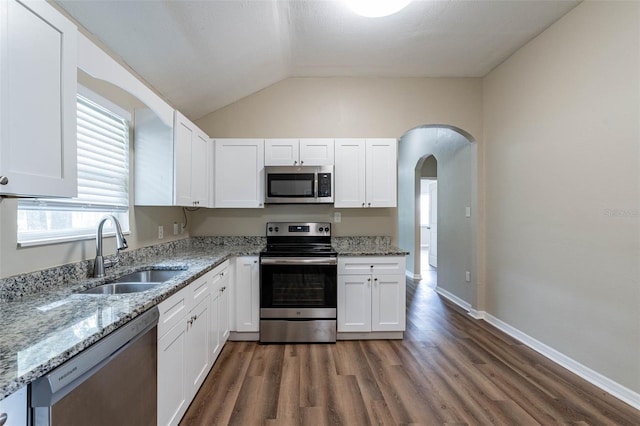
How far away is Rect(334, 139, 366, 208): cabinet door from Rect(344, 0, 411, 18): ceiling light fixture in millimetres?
1240

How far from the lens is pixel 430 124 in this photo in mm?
3453

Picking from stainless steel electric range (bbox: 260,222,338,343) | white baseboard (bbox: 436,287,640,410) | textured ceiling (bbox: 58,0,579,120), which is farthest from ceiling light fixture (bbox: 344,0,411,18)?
white baseboard (bbox: 436,287,640,410)

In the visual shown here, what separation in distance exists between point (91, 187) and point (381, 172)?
2.55 metres

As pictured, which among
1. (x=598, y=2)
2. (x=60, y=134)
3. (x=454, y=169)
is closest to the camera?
(x=60, y=134)

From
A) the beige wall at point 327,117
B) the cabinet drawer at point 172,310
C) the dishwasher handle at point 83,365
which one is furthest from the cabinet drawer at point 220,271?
the dishwasher handle at point 83,365

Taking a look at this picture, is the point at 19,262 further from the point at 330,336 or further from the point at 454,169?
the point at 454,169

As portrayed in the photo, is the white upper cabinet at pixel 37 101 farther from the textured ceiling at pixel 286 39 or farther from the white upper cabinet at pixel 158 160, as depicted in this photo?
the white upper cabinet at pixel 158 160

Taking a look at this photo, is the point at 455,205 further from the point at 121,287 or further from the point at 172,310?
A: the point at 121,287

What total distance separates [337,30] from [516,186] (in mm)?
2375

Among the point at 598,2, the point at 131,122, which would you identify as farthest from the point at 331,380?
the point at 598,2

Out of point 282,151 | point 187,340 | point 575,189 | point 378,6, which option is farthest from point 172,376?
point 575,189

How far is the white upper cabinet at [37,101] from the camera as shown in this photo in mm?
972

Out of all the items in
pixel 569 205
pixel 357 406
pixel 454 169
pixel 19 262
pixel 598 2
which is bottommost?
pixel 357 406

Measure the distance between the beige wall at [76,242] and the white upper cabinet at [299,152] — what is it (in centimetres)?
124
